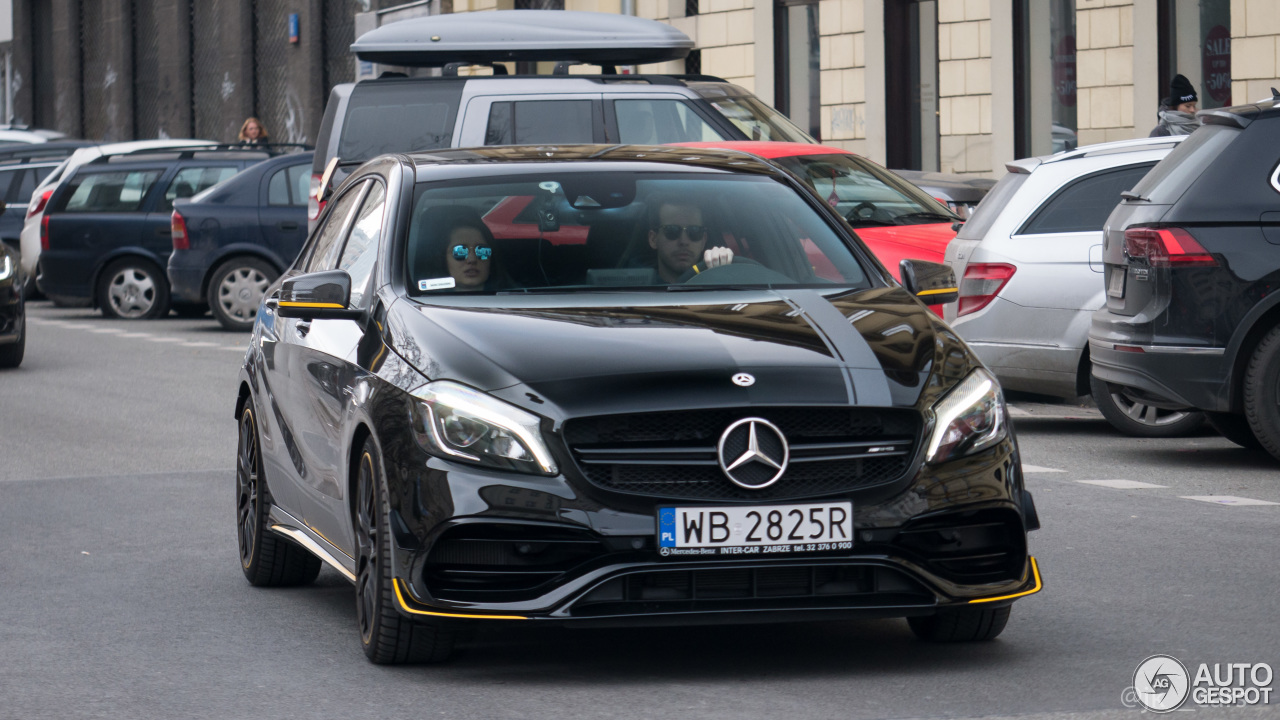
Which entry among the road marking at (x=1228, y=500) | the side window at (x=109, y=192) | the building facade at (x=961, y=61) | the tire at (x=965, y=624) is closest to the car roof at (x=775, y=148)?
the road marking at (x=1228, y=500)

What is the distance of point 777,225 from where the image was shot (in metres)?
6.69

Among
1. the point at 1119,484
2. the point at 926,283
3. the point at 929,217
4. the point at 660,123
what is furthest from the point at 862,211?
the point at 926,283

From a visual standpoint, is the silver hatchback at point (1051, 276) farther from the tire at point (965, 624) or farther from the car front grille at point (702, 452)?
the car front grille at point (702, 452)

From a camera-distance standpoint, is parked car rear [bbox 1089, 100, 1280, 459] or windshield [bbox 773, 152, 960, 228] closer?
parked car rear [bbox 1089, 100, 1280, 459]

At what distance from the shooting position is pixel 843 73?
26266 millimetres

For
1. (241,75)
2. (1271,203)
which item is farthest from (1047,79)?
(241,75)

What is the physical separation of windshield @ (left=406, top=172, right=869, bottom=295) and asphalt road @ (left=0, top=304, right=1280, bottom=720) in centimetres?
105

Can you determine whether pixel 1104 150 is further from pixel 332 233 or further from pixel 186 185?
pixel 186 185

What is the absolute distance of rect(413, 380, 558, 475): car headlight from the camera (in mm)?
5312

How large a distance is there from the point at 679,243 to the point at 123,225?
1693cm

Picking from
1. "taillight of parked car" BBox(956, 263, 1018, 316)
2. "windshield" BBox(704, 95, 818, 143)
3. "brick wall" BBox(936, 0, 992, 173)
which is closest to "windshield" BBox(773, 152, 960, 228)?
"windshield" BBox(704, 95, 818, 143)

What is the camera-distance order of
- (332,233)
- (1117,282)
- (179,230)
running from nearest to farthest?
1. (332,233)
2. (1117,282)
3. (179,230)

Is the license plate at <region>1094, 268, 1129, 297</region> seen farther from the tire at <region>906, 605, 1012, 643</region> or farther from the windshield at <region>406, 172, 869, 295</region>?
the tire at <region>906, 605, 1012, 643</region>

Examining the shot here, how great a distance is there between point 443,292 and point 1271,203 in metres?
→ 5.00
